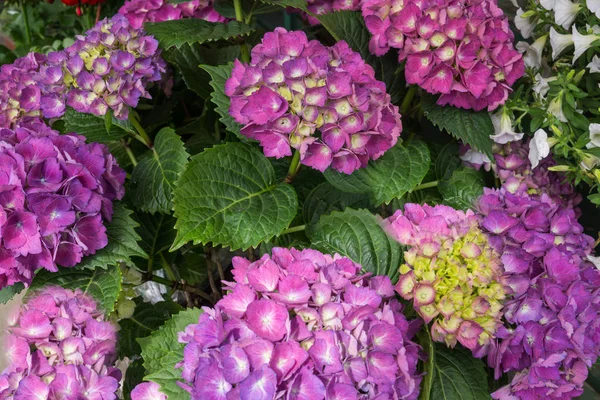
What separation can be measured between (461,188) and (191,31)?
0.50 meters

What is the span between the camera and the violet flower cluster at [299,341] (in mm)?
564

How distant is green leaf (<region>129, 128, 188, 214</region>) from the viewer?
96 cm

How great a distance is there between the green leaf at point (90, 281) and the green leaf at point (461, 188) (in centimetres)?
52

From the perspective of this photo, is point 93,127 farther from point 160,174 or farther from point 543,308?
point 543,308

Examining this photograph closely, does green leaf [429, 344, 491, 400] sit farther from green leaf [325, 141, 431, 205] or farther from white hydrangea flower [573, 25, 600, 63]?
white hydrangea flower [573, 25, 600, 63]

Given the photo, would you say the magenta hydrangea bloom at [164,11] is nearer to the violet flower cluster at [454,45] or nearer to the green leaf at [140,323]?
the violet flower cluster at [454,45]

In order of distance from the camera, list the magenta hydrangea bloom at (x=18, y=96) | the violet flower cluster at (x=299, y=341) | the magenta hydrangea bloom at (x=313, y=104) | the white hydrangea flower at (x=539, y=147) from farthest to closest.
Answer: the magenta hydrangea bloom at (x=18, y=96) → the white hydrangea flower at (x=539, y=147) → the magenta hydrangea bloom at (x=313, y=104) → the violet flower cluster at (x=299, y=341)

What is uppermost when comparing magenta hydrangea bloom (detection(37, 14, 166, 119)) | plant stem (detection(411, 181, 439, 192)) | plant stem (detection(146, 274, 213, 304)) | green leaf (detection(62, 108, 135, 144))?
magenta hydrangea bloom (detection(37, 14, 166, 119))

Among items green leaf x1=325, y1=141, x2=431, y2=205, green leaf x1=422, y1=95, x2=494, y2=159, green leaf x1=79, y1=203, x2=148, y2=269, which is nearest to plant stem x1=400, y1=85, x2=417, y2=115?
green leaf x1=422, y1=95, x2=494, y2=159

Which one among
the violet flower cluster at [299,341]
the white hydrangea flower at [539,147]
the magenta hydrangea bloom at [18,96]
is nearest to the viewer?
the violet flower cluster at [299,341]

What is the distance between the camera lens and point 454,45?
90 cm

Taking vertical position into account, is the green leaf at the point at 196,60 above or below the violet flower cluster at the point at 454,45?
below

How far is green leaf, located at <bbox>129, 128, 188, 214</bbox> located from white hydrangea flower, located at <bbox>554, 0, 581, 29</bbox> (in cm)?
59

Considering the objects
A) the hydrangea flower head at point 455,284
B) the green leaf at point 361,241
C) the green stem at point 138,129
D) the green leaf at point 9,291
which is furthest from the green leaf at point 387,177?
the green leaf at point 9,291
